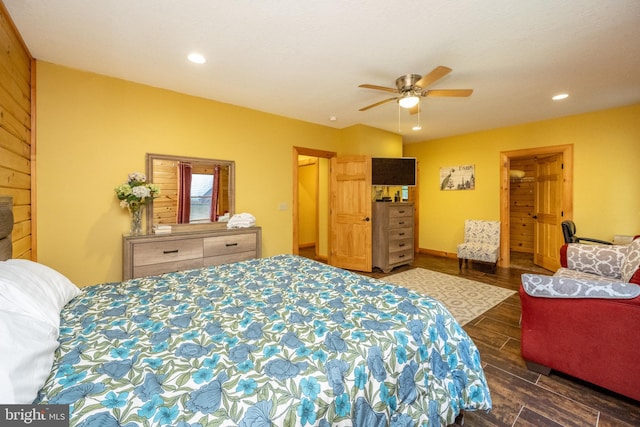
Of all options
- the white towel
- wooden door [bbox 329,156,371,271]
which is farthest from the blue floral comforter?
wooden door [bbox 329,156,371,271]

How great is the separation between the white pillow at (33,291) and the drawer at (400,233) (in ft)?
13.7

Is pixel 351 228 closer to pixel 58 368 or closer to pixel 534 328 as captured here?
pixel 534 328

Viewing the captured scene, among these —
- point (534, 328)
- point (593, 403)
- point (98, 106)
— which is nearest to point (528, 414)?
point (593, 403)

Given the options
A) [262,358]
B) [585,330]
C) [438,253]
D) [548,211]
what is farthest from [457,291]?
[262,358]

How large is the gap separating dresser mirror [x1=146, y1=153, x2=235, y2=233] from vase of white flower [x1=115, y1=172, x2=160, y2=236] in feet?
0.36

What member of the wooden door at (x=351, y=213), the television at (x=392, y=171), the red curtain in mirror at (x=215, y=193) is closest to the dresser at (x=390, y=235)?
the wooden door at (x=351, y=213)

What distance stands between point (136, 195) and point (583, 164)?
6.34 m

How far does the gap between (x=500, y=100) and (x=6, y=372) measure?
480 centimetres

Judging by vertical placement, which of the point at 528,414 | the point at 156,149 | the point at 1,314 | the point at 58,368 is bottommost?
the point at 528,414

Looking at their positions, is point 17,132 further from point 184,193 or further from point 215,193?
point 215,193

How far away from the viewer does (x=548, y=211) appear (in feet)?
16.2

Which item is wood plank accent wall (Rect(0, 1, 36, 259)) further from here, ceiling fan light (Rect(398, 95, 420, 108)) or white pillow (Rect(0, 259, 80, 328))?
ceiling fan light (Rect(398, 95, 420, 108))

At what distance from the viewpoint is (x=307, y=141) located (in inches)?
180

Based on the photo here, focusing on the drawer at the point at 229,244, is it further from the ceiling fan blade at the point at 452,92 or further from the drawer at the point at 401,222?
the ceiling fan blade at the point at 452,92
